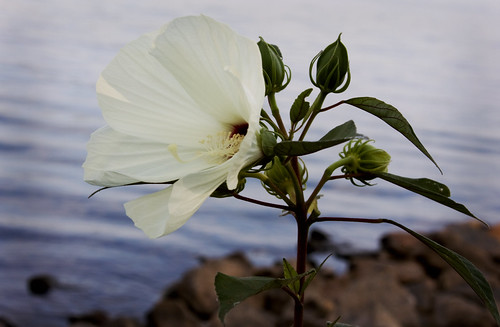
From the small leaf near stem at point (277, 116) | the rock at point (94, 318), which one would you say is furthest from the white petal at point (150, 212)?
the rock at point (94, 318)

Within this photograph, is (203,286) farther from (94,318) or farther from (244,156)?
(244,156)

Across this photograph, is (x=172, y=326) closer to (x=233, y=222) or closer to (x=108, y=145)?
(x=233, y=222)

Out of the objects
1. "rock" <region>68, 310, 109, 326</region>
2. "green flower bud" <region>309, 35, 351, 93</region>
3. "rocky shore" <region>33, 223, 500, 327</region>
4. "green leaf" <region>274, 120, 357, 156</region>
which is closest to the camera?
"green leaf" <region>274, 120, 357, 156</region>

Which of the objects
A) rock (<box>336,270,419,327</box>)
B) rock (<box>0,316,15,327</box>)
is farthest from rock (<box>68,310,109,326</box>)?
rock (<box>336,270,419,327</box>)

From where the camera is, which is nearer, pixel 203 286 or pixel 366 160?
pixel 366 160

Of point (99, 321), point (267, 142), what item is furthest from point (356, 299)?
point (267, 142)

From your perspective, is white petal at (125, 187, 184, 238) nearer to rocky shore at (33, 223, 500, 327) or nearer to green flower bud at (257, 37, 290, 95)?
green flower bud at (257, 37, 290, 95)

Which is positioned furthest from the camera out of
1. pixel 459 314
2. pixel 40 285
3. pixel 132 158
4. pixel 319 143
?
pixel 40 285
